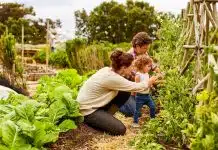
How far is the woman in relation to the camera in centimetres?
579

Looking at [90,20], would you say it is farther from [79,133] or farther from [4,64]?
[79,133]

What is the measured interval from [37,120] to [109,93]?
39.6 inches

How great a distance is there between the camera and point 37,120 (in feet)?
17.6

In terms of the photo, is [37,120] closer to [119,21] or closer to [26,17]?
[119,21]

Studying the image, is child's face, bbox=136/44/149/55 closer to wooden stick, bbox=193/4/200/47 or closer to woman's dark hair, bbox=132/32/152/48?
woman's dark hair, bbox=132/32/152/48

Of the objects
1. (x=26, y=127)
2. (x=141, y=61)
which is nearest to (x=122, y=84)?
(x=141, y=61)

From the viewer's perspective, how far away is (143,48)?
6.75 meters

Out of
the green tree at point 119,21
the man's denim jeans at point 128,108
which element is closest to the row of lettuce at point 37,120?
the man's denim jeans at point 128,108

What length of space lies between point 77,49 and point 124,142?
1093 cm

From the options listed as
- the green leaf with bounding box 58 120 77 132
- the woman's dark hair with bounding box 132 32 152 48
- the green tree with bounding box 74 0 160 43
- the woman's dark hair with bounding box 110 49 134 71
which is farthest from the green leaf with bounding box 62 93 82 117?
the green tree with bounding box 74 0 160 43

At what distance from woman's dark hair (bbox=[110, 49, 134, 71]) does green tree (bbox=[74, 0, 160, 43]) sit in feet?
94.1

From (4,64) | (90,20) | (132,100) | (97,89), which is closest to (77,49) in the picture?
(4,64)

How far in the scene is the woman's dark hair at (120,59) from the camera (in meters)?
5.73

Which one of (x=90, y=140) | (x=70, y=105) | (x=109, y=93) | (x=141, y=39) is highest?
(x=141, y=39)
